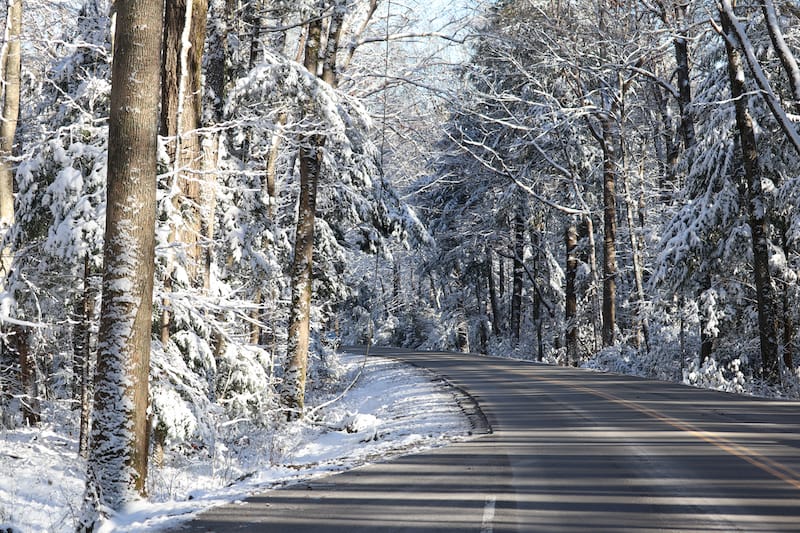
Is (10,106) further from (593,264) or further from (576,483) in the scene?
(593,264)

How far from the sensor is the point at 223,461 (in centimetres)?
1171

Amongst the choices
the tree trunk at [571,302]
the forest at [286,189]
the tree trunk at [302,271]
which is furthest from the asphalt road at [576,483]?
the tree trunk at [571,302]

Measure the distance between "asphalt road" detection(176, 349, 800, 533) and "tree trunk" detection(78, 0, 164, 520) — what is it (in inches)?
43.5

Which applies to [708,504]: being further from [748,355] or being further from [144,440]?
[748,355]

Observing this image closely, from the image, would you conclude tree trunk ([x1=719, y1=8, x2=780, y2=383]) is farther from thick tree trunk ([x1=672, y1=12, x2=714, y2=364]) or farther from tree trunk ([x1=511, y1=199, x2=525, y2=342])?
tree trunk ([x1=511, y1=199, x2=525, y2=342])

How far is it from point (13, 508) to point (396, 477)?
4.40 meters

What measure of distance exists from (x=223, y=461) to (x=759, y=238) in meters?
14.4

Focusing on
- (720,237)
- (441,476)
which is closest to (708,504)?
(441,476)

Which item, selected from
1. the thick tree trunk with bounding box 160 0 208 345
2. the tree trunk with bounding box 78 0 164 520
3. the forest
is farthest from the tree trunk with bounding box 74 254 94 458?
the tree trunk with bounding box 78 0 164 520

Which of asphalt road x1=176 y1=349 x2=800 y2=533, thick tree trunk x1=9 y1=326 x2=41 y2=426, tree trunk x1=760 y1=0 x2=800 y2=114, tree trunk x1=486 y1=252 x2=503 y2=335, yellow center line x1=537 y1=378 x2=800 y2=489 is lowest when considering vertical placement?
asphalt road x1=176 y1=349 x2=800 y2=533

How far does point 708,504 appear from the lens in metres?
6.98

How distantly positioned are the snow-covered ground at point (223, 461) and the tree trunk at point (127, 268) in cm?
45

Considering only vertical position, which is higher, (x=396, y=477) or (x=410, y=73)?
(x=410, y=73)

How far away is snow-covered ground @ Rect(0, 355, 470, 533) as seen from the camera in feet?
24.6
